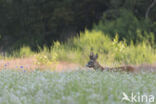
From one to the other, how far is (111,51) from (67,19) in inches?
392

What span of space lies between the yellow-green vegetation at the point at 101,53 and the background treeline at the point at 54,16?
708 centimetres

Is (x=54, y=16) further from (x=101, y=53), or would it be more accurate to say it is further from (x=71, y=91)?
(x=71, y=91)

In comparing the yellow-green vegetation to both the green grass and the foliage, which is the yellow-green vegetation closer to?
the foliage

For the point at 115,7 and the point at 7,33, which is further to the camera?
the point at 7,33

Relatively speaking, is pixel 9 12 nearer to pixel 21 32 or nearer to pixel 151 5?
pixel 21 32

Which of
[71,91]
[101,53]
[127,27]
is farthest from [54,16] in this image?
[71,91]

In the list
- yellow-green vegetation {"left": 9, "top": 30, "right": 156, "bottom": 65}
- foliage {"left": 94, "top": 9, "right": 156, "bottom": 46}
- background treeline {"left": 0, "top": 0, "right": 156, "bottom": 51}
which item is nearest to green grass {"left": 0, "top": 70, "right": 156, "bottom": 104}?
yellow-green vegetation {"left": 9, "top": 30, "right": 156, "bottom": 65}

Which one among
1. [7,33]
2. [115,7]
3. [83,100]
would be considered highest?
[115,7]

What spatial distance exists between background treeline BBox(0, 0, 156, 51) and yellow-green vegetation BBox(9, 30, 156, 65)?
708cm

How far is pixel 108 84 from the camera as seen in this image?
5719mm

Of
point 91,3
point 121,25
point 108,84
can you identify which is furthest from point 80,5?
point 108,84

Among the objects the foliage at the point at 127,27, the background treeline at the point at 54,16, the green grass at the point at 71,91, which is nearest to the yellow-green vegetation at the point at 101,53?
the foliage at the point at 127,27

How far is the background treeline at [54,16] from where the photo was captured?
20.8 m

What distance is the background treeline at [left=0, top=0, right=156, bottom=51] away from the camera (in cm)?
2080
